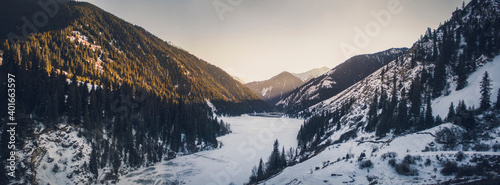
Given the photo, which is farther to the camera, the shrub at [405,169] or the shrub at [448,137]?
the shrub at [448,137]

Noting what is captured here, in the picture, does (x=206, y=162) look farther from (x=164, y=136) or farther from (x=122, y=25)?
(x=122, y=25)

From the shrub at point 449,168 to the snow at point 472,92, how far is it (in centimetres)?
3952

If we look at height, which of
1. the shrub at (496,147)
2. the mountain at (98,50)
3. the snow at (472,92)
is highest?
the mountain at (98,50)

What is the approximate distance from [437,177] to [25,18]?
18401 centimetres

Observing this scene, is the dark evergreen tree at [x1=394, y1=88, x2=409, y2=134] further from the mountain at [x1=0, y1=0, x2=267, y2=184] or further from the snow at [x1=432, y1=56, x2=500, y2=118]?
the mountain at [x1=0, y1=0, x2=267, y2=184]

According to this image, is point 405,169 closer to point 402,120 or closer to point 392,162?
point 392,162

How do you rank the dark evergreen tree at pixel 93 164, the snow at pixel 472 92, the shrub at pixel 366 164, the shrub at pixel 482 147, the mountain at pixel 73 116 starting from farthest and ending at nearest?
the snow at pixel 472 92 < the dark evergreen tree at pixel 93 164 < the mountain at pixel 73 116 < the shrub at pixel 482 147 < the shrub at pixel 366 164

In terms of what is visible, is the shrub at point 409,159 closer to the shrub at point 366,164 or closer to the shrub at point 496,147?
the shrub at point 366,164

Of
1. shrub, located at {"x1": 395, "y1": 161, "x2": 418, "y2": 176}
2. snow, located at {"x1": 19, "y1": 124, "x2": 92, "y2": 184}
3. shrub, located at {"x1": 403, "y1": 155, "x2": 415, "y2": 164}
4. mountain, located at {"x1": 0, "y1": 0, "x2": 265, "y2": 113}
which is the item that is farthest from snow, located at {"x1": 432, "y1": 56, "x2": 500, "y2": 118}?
mountain, located at {"x1": 0, "y1": 0, "x2": 265, "y2": 113}

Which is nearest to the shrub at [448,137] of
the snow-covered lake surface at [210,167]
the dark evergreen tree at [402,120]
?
the dark evergreen tree at [402,120]

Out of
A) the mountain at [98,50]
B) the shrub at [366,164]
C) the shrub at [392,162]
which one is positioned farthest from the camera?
the mountain at [98,50]

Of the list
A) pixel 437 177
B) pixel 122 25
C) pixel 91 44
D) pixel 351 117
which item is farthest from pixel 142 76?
pixel 437 177

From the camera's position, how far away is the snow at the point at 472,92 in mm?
51969

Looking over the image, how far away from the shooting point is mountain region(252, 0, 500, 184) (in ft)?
81.1
